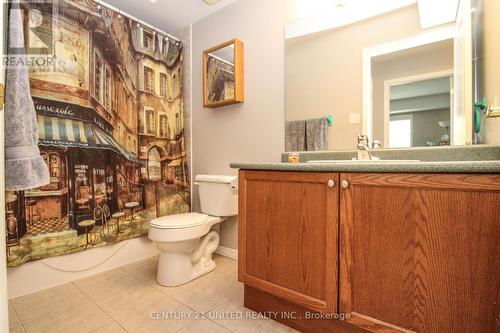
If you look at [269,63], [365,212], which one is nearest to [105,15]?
[269,63]

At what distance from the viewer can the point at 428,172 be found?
836mm

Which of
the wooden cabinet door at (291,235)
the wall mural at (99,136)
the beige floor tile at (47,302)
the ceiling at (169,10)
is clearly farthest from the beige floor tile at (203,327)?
the ceiling at (169,10)

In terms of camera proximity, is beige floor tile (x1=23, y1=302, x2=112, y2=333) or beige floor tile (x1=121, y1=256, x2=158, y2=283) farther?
beige floor tile (x1=121, y1=256, x2=158, y2=283)

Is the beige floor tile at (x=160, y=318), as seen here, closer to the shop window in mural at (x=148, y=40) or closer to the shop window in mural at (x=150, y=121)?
the shop window in mural at (x=150, y=121)

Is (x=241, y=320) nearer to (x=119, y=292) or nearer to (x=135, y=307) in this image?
(x=135, y=307)

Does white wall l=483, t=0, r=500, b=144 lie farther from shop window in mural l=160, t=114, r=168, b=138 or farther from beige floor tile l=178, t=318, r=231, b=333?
shop window in mural l=160, t=114, r=168, b=138

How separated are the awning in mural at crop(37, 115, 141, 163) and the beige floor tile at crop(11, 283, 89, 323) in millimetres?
940

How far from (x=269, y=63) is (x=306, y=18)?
379 mm

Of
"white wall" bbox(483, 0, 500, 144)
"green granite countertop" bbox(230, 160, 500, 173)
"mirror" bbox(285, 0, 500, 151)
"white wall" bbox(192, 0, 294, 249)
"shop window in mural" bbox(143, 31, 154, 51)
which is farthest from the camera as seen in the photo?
"shop window in mural" bbox(143, 31, 154, 51)

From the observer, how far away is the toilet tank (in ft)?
6.30

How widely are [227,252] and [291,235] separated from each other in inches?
46.6

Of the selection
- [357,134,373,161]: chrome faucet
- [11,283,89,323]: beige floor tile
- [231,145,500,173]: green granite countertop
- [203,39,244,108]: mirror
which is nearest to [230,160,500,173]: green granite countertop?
[231,145,500,173]: green granite countertop

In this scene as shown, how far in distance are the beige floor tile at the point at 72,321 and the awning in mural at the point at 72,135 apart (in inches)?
39.4

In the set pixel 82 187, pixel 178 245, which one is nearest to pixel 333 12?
pixel 178 245
